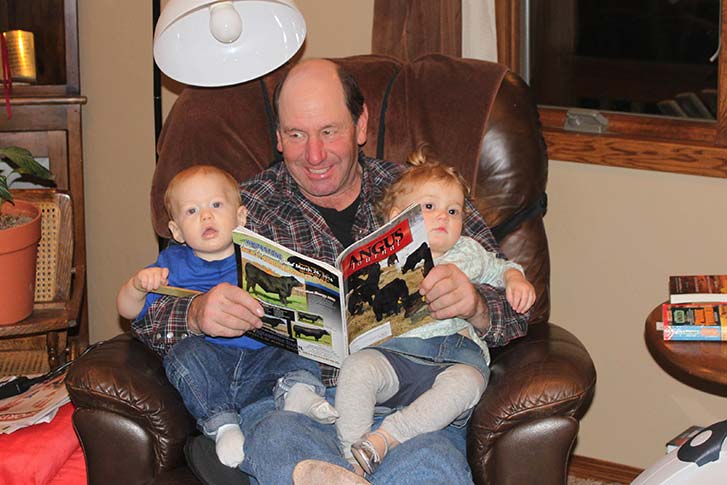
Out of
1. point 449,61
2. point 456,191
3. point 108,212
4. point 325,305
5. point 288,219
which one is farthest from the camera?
point 108,212

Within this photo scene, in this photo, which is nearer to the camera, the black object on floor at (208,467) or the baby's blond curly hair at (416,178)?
the black object on floor at (208,467)

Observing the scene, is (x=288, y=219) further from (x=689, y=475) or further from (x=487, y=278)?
(x=689, y=475)

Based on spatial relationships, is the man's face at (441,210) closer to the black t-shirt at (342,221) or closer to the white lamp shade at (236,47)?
the black t-shirt at (342,221)

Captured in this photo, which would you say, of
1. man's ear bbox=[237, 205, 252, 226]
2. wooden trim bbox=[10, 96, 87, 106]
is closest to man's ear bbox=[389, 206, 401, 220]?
man's ear bbox=[237, 205, 252, 226]

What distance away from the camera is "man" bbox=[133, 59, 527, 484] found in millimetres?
2135

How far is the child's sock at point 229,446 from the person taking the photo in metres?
2.22

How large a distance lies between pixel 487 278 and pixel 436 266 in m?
0.26

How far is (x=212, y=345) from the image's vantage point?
2.40m

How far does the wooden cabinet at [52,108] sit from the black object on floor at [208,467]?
3.59 feet

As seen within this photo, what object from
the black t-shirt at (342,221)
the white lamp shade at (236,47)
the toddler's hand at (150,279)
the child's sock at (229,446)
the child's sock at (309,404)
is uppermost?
the white lamp shade at (236,47)

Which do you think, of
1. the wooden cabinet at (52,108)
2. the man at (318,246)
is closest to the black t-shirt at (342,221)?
the man at (318,246)

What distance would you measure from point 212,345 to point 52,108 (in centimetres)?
131

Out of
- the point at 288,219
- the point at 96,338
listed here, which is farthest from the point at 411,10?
the point at 96,338

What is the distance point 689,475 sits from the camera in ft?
6.83
